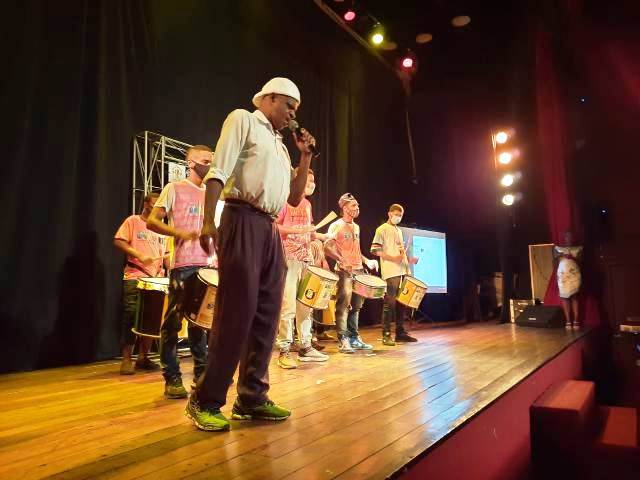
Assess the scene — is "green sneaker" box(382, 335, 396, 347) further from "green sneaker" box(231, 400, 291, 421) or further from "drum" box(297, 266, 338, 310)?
"green sneaker" box(231, 400, 291, 421)

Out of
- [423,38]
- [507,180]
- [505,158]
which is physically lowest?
[507,180]

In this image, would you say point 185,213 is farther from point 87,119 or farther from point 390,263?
→ point 390,263

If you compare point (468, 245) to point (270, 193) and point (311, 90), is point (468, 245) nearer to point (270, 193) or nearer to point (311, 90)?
point (311, 90)

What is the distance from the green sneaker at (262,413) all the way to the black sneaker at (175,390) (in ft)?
2.11

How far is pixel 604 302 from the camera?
7.05 m

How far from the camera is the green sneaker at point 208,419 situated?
178 cm

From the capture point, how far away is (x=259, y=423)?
1.93 metres

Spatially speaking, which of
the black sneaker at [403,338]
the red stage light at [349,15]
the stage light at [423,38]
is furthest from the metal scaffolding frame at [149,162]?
the stage light at [423,38]

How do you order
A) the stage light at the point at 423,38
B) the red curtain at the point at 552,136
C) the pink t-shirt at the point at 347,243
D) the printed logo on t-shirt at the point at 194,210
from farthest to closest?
the stage light at the point at 423,38, the red curtain at the point at 552,136, the pink t-shirt at the point at 347,243, the printed logo on t-shirt at the point at 194,210

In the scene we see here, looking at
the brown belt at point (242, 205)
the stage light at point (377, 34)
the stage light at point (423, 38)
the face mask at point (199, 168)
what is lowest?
the brown belt at point (242, 205)

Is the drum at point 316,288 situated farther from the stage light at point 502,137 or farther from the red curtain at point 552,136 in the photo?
the stage light at point 502,137

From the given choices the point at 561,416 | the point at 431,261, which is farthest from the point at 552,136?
the point at 561,416

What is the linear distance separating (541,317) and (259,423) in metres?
6.08

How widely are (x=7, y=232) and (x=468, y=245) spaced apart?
796cm
